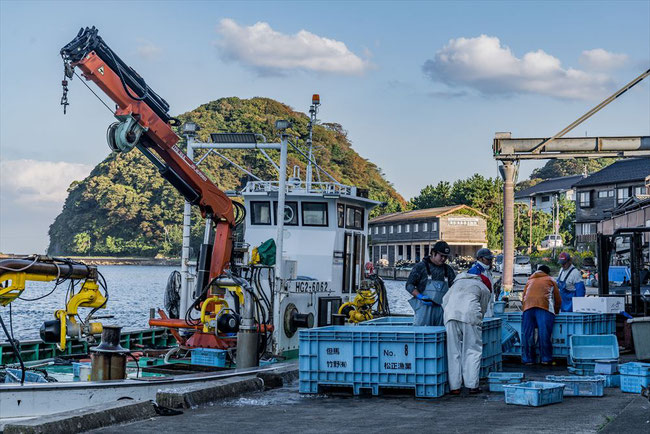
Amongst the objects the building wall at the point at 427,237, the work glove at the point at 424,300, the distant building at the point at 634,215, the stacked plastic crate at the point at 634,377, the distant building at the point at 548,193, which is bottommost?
the stacked plastic crate at the point at 634,377

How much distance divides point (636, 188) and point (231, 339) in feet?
181

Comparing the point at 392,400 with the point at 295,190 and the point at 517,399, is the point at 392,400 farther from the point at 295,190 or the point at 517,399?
the point at 295,190

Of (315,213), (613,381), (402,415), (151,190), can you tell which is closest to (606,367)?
(613,381)

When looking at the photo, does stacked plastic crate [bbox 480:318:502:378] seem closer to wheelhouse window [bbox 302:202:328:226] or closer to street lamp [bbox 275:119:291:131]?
street lamp [bbox 275:119:291:131]

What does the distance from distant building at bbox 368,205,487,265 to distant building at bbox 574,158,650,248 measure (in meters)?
15.3

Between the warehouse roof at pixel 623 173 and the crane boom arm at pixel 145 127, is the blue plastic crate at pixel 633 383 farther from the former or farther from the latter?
the warehouse roof at pixel 623 173

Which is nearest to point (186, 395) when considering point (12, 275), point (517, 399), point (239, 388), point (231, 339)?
point (239, 388)

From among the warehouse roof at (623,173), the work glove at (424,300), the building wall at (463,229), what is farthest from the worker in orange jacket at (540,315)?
the building wall at (463,229)

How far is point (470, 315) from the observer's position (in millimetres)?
9008

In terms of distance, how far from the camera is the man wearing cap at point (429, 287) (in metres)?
10.0

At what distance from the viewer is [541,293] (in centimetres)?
1165

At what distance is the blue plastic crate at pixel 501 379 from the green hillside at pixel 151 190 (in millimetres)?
76618

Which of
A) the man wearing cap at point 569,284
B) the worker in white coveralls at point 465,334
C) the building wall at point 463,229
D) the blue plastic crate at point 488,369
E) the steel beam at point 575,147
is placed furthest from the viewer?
the building wall at point 463,229

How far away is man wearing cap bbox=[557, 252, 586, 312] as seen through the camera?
1382 centimetres
